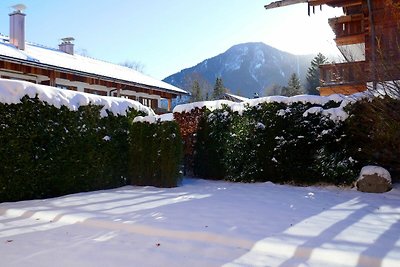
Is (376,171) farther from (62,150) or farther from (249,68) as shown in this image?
(249,68)

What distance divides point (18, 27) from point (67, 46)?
16.1 ft

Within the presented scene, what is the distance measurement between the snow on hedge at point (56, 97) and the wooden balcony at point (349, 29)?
10.0 m

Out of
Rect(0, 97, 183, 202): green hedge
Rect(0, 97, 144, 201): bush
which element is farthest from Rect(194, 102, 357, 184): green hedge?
Rect(0, 97, 144, 201): bush

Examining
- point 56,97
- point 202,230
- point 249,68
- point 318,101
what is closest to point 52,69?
point 56,97

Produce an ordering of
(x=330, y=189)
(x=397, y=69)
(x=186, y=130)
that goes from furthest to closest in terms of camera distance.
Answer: (x=186, y=130)
(x=330, y=189)
(x=397, y=69)

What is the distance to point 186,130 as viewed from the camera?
11039mm

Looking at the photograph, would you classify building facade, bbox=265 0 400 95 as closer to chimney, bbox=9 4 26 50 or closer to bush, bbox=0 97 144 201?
bush, bbox=0 97 144 201

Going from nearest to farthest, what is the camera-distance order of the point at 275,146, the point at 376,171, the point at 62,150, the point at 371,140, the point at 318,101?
the point at 62,150
the point at 376,171
the point at 371,140
the point at 318,101
the point at 275,146

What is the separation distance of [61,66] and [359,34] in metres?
13.1

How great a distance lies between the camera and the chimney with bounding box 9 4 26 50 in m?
16.7

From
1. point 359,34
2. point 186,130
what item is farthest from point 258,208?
point 359,34

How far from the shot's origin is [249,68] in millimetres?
115688

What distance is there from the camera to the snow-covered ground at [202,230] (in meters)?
3.67

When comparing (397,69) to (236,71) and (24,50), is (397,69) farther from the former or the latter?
(236,71)
